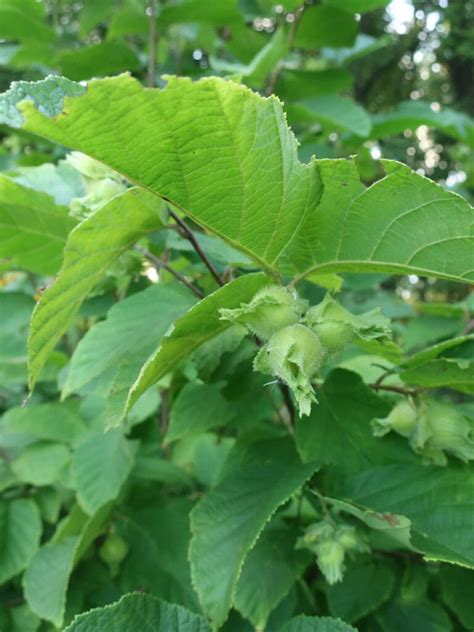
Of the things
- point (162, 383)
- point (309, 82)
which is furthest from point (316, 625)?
point (309, 82)

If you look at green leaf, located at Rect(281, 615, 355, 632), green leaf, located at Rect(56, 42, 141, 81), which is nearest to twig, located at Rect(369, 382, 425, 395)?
green leaf, located at Rect(281, 615, 355, 632)

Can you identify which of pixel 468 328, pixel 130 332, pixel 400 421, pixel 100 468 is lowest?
pixel 468 328

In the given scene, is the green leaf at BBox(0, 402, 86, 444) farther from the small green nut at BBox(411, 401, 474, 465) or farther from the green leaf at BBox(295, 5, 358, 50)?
the green leaf at BBox(295, 5, 358, 50)

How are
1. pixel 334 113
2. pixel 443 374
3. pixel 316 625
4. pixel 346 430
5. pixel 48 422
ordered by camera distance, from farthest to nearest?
pixel 334 113
pixel 48 422
pixel 346 430
pixel 443 374
pixel 316 625

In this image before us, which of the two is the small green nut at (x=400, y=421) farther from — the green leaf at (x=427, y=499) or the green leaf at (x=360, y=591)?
the green leaf at (x=360, y=591)

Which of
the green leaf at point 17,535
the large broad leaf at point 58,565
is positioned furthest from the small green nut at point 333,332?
the green leaf at point 17,535

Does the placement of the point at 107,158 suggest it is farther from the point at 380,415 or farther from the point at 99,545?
the point at 99,545

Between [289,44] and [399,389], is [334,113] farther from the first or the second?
[399,389]

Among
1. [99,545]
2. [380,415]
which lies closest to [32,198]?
[380,415]
